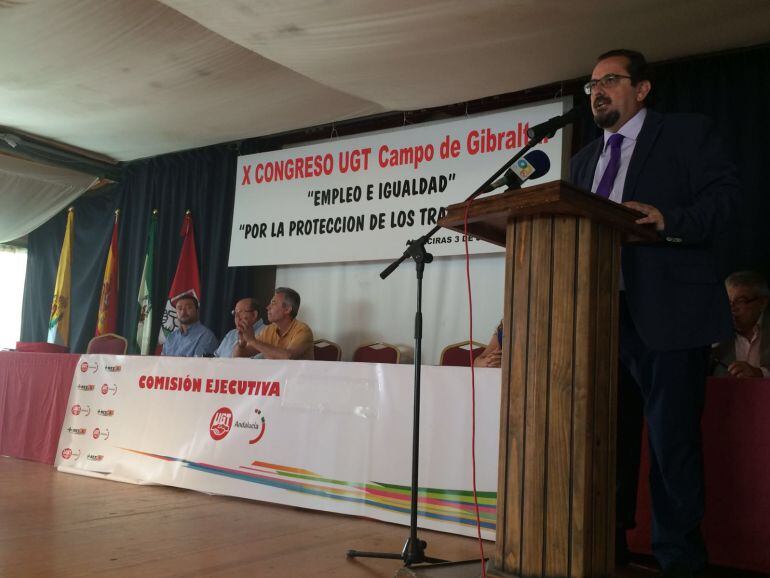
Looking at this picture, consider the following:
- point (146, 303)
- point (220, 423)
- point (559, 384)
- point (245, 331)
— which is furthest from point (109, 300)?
point (559, 384)

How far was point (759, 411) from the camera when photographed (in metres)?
2.15

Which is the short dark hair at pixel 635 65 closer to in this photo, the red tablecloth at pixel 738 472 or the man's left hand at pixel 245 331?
the red tablecloth at pixel 738 472

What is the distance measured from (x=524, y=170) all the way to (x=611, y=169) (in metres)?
0.29

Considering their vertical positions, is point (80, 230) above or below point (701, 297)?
above

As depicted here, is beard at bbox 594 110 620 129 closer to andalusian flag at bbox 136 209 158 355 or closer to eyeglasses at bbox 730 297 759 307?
eyeglasses at bbox 730 297 759 307

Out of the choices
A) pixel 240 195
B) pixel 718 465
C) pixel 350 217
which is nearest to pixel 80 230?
pixel 240 195

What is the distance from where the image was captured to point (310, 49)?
347cm

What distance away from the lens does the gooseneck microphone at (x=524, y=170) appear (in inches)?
61.7

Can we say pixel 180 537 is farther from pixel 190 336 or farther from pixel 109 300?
pixel 109 300

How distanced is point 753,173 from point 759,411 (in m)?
1.79

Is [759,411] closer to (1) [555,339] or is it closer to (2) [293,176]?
(1) [555,339]

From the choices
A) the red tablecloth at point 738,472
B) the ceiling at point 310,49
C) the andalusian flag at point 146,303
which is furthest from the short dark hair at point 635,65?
the andalusian flag at point 146,303

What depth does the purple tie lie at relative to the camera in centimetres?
173

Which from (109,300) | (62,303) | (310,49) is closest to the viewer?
(310,49)
